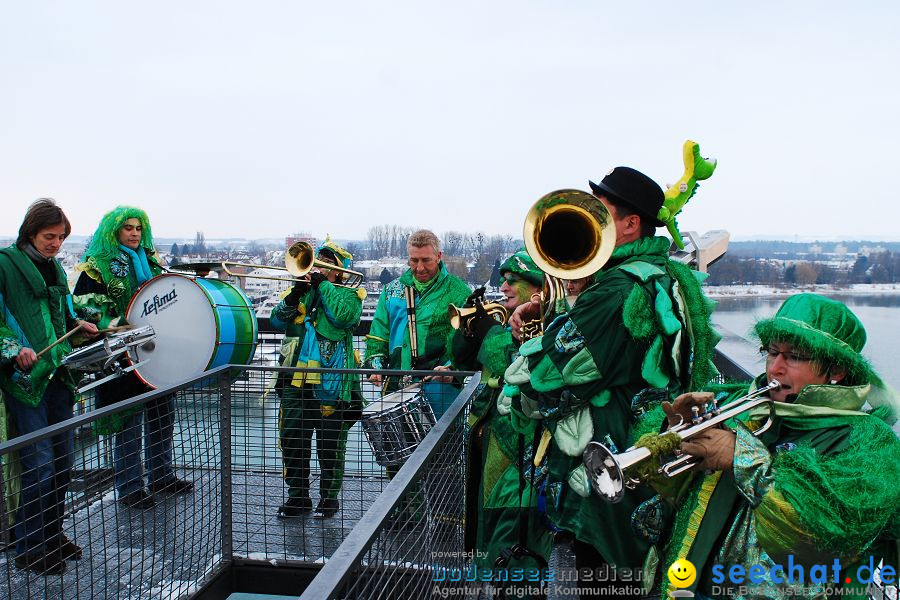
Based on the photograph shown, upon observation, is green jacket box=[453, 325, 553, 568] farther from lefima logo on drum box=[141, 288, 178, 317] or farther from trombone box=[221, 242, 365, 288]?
lefima logo on drum box=[141, 288, 178, 317]

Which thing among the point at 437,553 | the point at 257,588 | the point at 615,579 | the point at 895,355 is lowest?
the point at 257,588

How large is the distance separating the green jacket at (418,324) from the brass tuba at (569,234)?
1.57 metres

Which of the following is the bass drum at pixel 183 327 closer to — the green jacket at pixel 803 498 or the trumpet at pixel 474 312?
the trumpet at pixel 474 312

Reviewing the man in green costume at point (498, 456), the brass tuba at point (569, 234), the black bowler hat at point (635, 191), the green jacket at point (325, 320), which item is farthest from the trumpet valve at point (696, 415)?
the green jacket at point (325, 320)

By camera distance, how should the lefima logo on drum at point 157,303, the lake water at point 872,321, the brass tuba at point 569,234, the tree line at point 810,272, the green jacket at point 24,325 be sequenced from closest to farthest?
the lake water at point 872,321 → the brass tuba at point 569,234 → the green jacket at point 24,325 → the lefima logo on drum at point 157,303 → the tree line at point 810,272

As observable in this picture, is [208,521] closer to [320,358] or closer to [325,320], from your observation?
[320,358]

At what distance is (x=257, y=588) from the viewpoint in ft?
11.7

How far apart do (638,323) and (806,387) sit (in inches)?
25.3

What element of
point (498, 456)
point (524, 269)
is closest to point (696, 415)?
point (498, 456)

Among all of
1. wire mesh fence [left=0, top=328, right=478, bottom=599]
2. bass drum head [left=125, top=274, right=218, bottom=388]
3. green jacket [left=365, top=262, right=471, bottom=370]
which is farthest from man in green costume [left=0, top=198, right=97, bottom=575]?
green jacket [left=365, top=262, right=471, bottom=370]

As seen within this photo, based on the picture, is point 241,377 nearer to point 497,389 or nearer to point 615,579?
point 497,389

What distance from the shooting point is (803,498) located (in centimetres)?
154

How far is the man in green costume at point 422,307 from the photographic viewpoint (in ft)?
13.8

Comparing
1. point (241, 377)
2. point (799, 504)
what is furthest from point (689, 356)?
point (241, 377)
